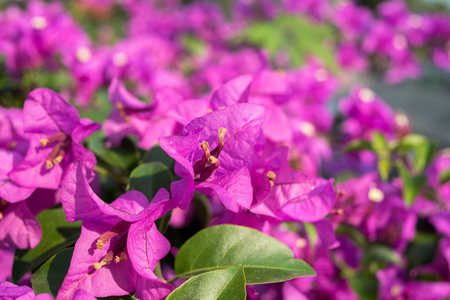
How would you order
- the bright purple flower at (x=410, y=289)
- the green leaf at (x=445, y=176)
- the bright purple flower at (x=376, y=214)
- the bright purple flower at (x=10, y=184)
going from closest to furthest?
the bright purple flower at (x=10, y=184), the bright purple flower at (x=410, y=289), the bright purple flower at (x=376, y=214), the green leaf at (x=445, y=176)

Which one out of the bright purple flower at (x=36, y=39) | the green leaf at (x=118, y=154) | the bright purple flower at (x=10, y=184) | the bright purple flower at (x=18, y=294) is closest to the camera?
the bright purple flower at (x=18, y=294)

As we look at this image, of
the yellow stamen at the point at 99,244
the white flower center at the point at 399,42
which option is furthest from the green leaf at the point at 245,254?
the white flower center at the point at 399,42

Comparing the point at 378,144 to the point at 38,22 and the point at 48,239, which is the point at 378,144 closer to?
the point at 48,239

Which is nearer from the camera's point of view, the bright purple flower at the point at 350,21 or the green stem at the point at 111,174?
the green stem at the point at 111,174

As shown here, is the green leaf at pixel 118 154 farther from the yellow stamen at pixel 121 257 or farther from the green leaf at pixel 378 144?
the green leaf at pixel 378 144

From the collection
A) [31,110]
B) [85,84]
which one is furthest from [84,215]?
[85,84]

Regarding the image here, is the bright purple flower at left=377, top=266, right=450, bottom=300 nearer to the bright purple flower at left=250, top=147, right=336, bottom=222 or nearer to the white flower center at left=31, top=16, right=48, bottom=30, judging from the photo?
the bright purple flower at left=250, top=147, right=336, bottom=222

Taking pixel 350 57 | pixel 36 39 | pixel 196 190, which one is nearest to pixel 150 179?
pixel 196 190

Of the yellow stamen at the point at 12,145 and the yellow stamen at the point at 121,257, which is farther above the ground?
the yellow stamen at the point at 12,145
